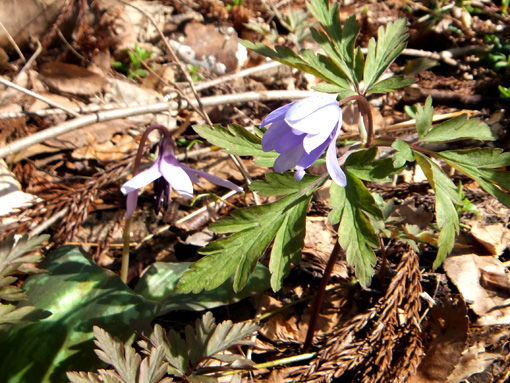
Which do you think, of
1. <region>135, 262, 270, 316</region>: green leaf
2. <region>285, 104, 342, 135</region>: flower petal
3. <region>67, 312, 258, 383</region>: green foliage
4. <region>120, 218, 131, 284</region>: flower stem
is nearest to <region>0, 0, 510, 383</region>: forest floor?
<region>135, 262, 270, 316</region>: green leaf

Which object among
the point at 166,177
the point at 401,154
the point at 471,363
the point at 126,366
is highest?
the point at 401,154

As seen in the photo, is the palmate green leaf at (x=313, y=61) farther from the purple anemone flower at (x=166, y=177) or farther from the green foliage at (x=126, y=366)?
the green foliage at (x=126, y=366)

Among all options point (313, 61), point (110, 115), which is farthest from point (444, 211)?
point (110, 115)

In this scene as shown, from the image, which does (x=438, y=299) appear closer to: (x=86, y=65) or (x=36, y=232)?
(x=36, y=232)

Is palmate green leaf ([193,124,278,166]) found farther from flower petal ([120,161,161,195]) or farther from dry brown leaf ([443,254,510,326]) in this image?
dry brown leaf ([443,254,510,326])

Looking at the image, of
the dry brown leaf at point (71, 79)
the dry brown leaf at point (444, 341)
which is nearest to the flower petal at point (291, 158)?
the dry brown leaf at point (444, 341)

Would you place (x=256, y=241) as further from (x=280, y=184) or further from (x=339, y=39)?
(x=339, y=39)
